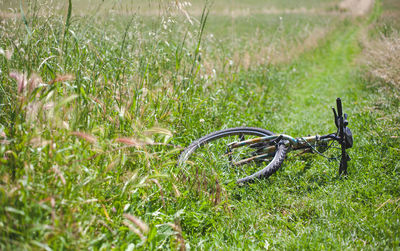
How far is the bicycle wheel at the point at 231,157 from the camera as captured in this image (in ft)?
10.9

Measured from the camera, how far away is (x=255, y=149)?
3.97 meters

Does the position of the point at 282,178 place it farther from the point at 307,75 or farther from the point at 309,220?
the point at 307,75

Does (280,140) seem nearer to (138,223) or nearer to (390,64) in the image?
(138,223)

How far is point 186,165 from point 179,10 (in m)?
1.98

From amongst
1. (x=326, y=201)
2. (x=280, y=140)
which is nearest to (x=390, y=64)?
(x=280, y=140)

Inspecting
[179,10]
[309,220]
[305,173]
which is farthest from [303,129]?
[179,10]

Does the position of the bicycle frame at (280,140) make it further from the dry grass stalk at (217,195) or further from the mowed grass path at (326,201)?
the dry grass stalk at (217,195)

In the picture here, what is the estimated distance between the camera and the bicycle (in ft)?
11.1

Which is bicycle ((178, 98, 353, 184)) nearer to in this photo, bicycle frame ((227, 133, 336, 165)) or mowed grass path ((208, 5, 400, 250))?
bicycle frame ((227, 133, 336, 165))

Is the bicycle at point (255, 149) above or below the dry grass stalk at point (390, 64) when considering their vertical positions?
below

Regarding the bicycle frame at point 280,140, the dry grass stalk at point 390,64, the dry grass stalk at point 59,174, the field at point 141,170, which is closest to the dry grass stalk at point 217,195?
the field at point 141,170

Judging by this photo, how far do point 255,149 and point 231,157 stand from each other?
0.44 m

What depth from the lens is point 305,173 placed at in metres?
3.65

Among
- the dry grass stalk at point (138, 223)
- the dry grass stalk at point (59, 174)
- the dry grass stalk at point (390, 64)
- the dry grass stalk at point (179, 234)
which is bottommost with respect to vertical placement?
the dry grass stalk at point (179, 234)
